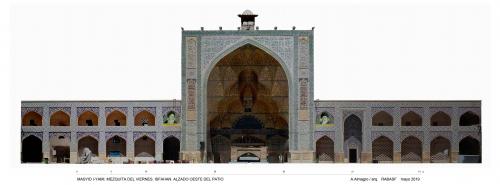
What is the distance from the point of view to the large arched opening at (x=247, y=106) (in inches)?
1362

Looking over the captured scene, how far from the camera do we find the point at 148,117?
35.1 metres

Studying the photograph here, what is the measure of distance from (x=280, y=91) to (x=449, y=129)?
6.07 metres

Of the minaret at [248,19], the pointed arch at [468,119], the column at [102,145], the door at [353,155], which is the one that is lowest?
the door at [353,155]

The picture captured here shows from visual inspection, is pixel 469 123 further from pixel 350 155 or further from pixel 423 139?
pixel 350 155

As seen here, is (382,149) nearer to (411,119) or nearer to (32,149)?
(411,119)

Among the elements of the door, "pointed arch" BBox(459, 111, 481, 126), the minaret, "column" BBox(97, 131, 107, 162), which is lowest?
the door

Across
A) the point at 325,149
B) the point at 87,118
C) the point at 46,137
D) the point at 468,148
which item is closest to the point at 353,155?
the point at 325,149

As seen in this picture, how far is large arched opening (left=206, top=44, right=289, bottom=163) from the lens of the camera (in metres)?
34.6

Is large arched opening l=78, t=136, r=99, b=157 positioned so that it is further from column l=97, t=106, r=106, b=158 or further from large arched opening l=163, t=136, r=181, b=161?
large arched opening l=163, t=136, r=181, b=161

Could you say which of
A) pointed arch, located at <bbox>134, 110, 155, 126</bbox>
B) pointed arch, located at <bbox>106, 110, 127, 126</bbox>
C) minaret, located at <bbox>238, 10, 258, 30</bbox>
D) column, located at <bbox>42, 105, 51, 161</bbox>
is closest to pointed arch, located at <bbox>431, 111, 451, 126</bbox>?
minaret, located at <bbox>238, 10, 258, 30</bbox>

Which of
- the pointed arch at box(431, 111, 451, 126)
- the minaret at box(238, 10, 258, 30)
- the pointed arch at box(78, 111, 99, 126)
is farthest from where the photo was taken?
the pointed arch at box(78, 111, 99, 126)

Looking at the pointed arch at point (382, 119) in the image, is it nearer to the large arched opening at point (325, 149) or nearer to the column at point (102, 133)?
the large arched opening at point (325, 149)

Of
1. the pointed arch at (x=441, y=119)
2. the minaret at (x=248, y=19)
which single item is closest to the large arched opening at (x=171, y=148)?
the minaret at (x=248, y=19)

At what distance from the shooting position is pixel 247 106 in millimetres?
35312
